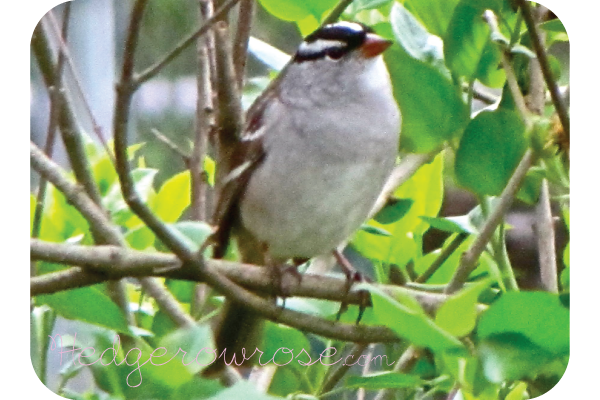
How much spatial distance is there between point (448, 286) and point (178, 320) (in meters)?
0.27

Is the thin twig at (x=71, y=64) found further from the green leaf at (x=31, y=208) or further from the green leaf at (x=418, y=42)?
the green leaf at (x=418, y=42)

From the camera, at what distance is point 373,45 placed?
0.77 m

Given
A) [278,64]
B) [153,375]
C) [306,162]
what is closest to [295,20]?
[278,64]

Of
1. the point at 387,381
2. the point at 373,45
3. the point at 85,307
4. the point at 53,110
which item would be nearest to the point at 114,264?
the point at 85,307

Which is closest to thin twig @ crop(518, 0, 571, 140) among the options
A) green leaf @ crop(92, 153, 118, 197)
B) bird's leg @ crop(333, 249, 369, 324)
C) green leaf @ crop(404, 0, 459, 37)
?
green leaf @ crop(404, 0, 459, 37)

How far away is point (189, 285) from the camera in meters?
0.76

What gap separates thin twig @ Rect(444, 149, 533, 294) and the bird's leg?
8 cm

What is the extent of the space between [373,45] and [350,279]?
25 centimetres

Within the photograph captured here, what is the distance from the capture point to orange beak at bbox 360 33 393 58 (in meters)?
0.75

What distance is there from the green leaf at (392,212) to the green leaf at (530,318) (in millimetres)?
244

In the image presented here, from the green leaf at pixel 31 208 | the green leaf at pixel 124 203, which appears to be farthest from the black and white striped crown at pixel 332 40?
the green leaf at pixel 31 208

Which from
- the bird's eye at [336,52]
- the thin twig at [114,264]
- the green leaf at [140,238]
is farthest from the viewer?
the bird's eye at [336,52]

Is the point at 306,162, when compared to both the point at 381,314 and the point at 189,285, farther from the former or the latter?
the point at 381,314

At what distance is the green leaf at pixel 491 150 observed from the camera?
2.17ft
